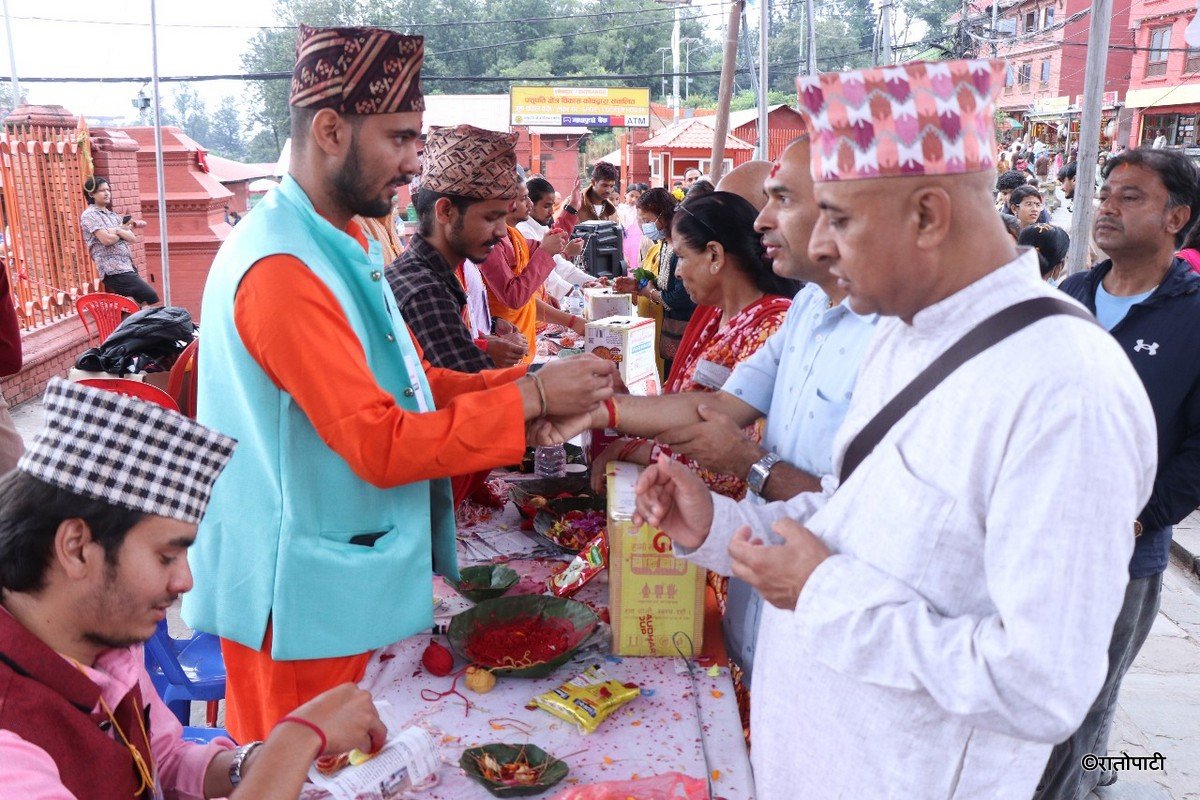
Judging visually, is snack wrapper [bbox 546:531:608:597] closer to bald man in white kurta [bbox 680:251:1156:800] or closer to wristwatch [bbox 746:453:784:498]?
wristwatch [bbox 746:453:784:498]

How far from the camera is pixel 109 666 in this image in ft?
4.83

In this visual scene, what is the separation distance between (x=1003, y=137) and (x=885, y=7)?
2545 cm

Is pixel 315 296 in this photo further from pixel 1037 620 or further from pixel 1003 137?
pixel 1003 137

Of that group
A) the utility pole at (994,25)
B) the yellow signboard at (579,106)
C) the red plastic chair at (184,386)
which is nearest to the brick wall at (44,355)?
the red plastic chair at (184,386)

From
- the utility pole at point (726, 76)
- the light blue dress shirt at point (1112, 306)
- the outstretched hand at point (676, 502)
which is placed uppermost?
the utility pole at point (726, 76)

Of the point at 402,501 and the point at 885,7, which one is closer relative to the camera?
the point at 402,501

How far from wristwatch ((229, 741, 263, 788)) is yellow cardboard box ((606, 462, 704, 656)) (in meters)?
0.85

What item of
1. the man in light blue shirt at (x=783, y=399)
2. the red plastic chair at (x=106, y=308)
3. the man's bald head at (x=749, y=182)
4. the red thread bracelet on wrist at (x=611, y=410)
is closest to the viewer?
the man in light blue shirt at (x=783, y=399)

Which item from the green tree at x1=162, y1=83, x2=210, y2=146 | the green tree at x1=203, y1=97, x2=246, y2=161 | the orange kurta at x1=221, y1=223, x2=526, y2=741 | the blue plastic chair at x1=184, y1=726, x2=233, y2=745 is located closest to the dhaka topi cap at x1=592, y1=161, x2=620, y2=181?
the blue plastic chair at x1=184, y1=726, x2=233, y2=745

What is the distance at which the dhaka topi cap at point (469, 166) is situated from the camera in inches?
117

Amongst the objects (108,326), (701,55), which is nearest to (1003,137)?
(701,55)

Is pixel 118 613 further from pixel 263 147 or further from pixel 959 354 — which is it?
pixel 263 147

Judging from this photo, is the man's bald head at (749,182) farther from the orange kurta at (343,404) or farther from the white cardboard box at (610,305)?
the orange kurta at (343,404)

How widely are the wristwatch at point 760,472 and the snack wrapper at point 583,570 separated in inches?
20.6
